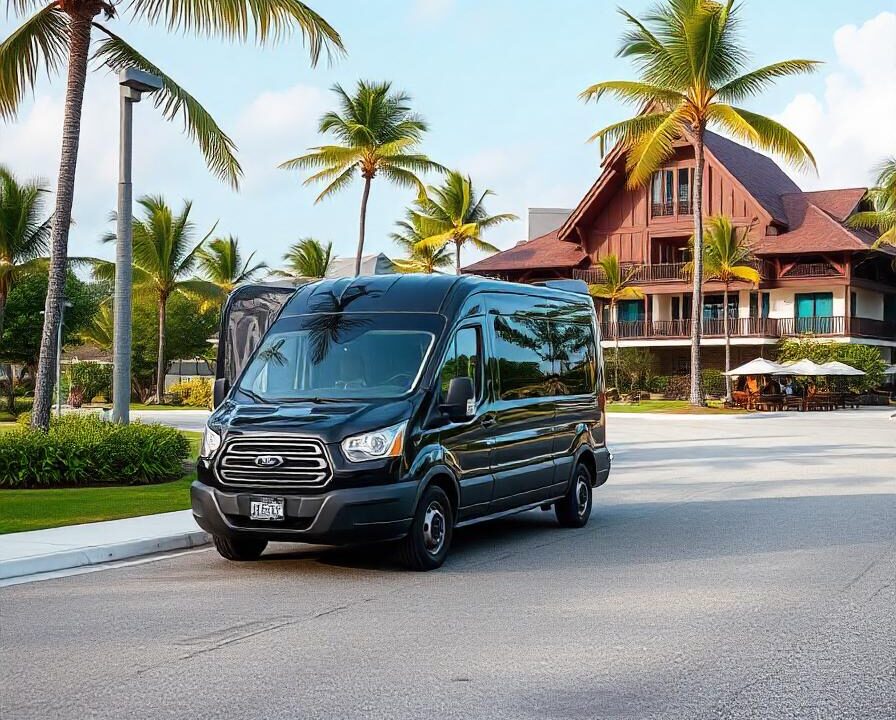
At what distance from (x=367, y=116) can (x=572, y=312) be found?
32.9m

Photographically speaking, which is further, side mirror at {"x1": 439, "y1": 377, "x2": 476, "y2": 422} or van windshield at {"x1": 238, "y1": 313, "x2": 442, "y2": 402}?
van windshield at {"x1": 238, "y1": 313, "x2": 442, "y2": 402}

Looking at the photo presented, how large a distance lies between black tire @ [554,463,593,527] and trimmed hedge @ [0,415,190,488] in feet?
20.5

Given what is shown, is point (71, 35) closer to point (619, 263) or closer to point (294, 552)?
point (294, 552)

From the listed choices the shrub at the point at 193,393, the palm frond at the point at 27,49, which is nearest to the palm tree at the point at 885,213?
the shrub at the point at 193,393

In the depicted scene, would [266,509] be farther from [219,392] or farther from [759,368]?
[759,368]

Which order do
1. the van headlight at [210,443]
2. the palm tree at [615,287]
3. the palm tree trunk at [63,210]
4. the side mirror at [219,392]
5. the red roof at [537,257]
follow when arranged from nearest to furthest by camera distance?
the van headlight at [210,443] < the side mirror at [219,392] < the palm tree trunk at [63,210] < the palm tree at [615,287] < the red roof at [537,257]

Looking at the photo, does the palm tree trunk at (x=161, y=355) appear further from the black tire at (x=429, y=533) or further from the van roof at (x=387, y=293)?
the black tire at (x=429, y=533)

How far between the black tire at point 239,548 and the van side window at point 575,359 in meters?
3.66

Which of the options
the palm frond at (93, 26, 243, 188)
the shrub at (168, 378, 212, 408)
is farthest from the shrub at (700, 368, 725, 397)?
the palm frond at (93, 26, 243, 188)

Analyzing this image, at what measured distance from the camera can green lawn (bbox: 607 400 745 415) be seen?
4316cm

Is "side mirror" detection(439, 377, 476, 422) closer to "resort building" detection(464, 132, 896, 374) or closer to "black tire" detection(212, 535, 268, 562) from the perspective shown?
"black tire" detection(212, 535, 268, 562)

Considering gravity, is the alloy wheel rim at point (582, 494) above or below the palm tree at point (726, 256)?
below

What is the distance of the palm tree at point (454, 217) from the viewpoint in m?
57.6

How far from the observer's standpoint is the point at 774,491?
52.7 feet
